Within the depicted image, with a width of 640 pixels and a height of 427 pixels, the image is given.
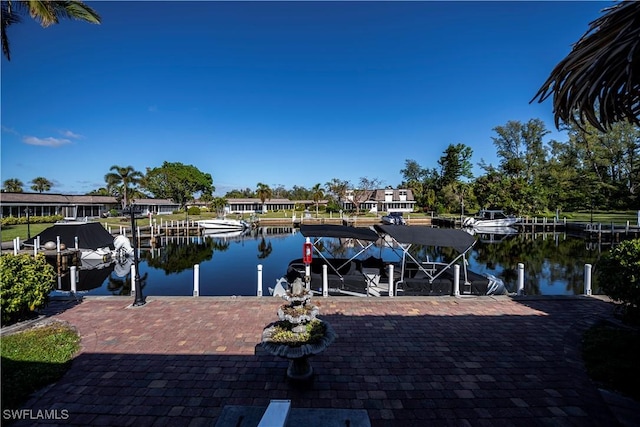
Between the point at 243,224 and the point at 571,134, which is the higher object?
the point at 571,134

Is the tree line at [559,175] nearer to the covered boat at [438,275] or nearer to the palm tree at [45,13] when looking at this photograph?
the covered boat at [438,275]

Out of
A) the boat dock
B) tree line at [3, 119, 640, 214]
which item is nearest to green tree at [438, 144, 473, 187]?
tree line at [3, 119, 640, 214]

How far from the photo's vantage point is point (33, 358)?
16.1 ft

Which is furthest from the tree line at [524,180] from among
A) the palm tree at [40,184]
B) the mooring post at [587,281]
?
the mooring post at [587,281]

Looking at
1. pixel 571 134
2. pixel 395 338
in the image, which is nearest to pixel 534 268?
pixel 395 338

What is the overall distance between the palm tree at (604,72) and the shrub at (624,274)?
11.6 ft

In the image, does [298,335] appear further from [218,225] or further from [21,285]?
[218,225]

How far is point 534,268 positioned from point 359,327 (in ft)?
51.7

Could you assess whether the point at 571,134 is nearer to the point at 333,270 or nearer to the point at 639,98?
the point at 333,270

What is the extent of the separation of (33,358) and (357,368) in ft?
17.2

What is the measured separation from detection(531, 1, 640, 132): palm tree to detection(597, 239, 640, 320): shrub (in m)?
3.54

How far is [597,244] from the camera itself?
25859 millimetres

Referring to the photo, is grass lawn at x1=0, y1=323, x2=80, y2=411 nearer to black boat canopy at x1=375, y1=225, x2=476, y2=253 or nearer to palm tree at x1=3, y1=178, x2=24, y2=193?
black boat canopy at x1=375, y1=225, x2=476, y2=253

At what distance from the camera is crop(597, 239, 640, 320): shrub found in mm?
5375
